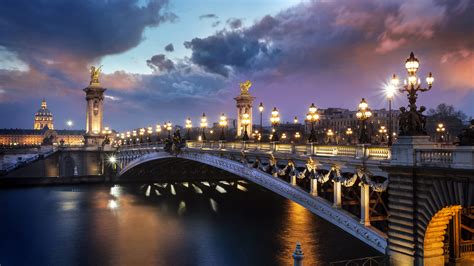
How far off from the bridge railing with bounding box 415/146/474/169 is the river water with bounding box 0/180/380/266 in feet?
42.1

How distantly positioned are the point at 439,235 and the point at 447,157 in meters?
3.36

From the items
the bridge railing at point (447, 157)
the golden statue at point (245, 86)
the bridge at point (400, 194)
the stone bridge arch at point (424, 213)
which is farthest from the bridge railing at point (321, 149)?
the golden statue at point (245, 86)

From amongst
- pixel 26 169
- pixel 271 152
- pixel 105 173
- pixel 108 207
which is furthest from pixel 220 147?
pixel 26 169

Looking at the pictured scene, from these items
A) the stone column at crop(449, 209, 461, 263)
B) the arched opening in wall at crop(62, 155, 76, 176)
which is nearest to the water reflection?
the stone column at crop(449, 209, 461, 263)

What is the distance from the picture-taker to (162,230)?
132 feet

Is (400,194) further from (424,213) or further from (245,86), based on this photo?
(245,86)

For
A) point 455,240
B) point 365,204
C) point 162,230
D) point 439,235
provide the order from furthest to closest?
1. point 162,230
2. point 365,204
3. point 455,240
4. point 439,235

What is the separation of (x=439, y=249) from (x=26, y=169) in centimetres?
7646

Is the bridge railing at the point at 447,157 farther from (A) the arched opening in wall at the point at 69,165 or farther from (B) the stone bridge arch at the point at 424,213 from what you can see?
(A) the arched opening in wall at the point at 69,165

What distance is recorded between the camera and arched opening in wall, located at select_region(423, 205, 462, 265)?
17.7 meters

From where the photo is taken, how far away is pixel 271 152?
30.2m

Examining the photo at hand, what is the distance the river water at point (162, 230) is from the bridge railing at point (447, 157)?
12834mm

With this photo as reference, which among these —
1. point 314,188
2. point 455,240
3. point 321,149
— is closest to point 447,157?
point 455,240

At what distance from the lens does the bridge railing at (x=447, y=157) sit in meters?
15.7
